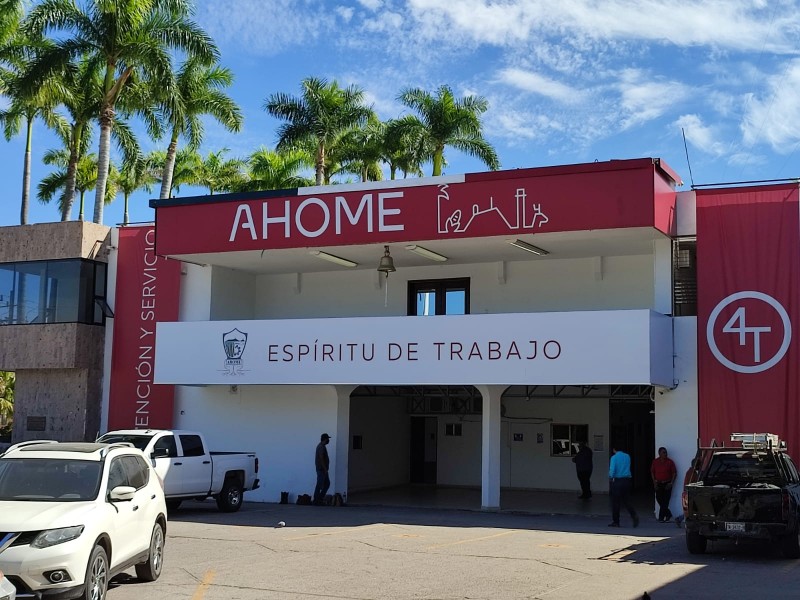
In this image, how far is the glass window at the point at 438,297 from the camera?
1095 inches

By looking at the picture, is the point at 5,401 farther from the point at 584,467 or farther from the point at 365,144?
the point at 584,467

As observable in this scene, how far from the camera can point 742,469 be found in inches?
616

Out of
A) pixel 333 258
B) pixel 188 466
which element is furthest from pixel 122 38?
pixel 188 466

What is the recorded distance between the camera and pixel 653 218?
21531mm

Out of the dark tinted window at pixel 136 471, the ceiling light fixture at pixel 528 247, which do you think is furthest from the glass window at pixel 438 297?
the dark tinted window at pixel 136 471

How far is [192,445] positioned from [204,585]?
9384mm

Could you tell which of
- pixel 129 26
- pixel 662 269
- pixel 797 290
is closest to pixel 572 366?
pixel 662 269

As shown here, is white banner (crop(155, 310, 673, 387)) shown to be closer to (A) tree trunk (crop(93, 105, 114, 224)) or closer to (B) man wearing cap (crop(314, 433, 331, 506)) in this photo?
(B) man wearing cap (crop(314, 433, 331, 506))

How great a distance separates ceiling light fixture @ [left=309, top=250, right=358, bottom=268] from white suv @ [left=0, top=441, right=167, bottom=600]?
13695mm

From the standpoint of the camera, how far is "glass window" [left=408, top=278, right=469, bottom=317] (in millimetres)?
27812

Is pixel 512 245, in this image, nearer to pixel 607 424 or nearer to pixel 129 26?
pixel 607 424

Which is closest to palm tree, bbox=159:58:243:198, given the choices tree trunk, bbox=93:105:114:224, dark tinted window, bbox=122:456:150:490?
tree trunk, bbox=93:105:114:224

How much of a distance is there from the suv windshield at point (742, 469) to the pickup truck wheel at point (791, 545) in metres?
0.93

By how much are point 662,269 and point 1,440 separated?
21909 mm
